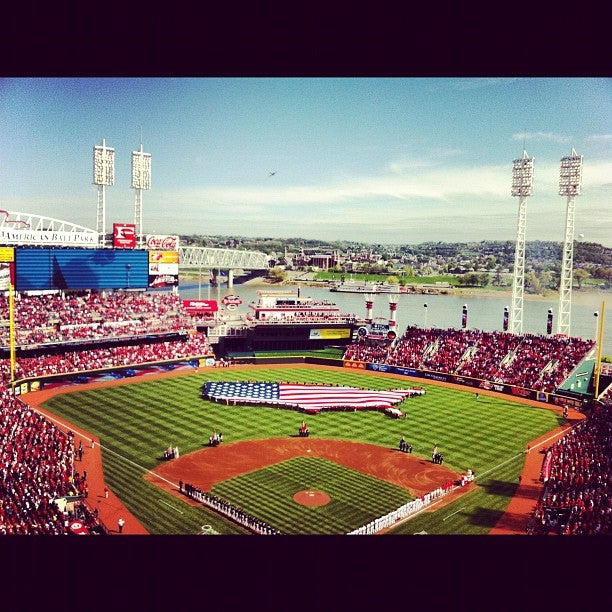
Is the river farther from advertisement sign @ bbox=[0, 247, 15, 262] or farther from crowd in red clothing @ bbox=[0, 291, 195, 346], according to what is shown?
advertisement sign @ bbox=[0, 247, 15, 262]

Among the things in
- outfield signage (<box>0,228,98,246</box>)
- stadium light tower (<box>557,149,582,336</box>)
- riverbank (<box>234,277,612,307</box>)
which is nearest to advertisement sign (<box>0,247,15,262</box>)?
outfield signage (<box>0,228,98,246</box>)

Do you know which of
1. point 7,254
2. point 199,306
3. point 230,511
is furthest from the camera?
point 199,306

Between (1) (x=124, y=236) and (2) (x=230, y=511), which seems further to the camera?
(1) (x=124, y=236)

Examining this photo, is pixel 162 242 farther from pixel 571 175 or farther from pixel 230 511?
pixel 230 511

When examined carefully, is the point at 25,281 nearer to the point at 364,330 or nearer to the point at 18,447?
the point at 18,447

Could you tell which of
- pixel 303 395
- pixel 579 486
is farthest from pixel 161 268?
pixel 579 486
